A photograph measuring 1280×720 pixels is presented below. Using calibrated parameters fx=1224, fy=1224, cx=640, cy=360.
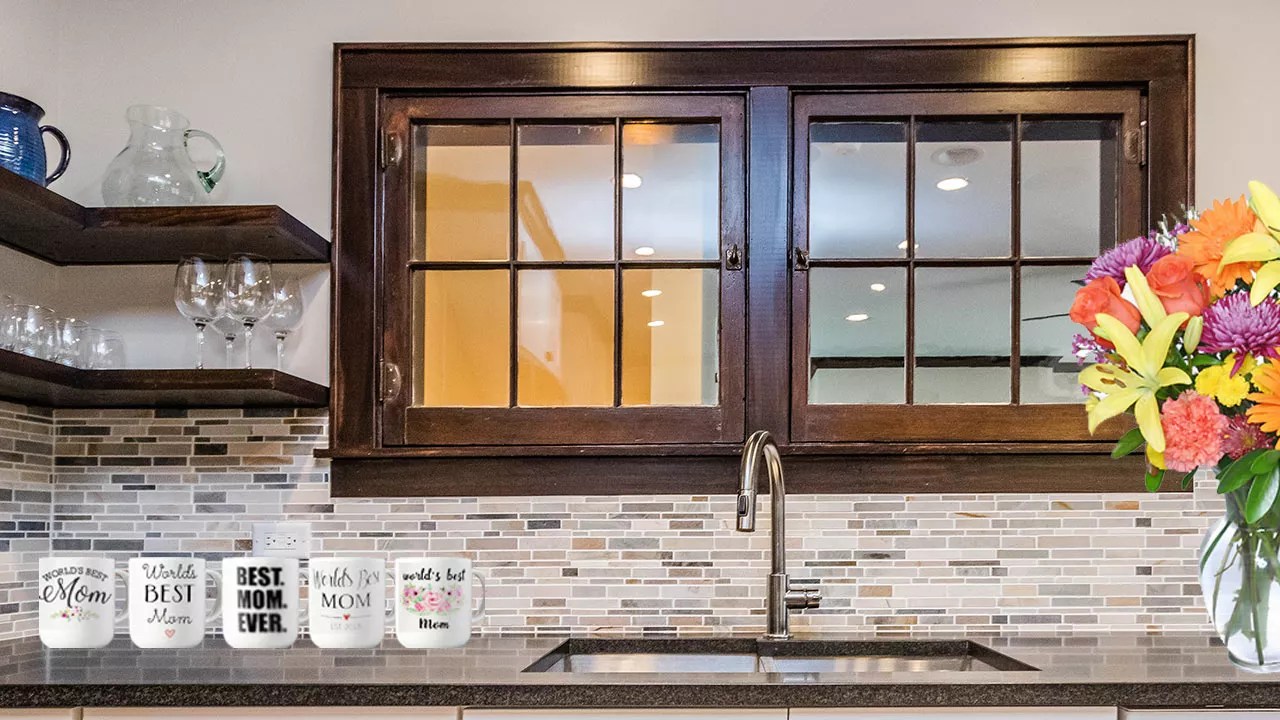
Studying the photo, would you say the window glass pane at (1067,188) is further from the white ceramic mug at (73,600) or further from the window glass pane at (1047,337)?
the white ceramic mug at (73,600)

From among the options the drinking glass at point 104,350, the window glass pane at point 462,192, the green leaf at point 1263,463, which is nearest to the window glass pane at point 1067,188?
the window glass pane at point 462,192

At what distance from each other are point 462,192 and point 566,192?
0.69 ft

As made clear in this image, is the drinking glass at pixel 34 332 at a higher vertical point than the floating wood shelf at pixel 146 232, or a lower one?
lower

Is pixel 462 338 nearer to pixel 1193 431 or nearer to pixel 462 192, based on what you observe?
pixel 462 192

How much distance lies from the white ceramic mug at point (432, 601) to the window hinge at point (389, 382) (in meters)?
0.51

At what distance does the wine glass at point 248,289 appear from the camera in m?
2.28

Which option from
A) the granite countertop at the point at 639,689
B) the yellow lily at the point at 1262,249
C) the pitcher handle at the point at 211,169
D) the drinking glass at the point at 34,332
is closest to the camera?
the yellow lily at the point at 1262,249

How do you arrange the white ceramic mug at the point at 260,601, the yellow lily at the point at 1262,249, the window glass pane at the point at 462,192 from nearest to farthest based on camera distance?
the yellow lily at the point at 1262,249 → the white ceramic mug at the point at 260,601 → the window glass pane at the point at 462,192

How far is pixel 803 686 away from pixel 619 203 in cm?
109

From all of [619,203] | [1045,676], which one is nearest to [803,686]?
[1045,676]

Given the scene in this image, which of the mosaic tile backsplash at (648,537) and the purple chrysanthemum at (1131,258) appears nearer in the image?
the purple chrysanthemum at (1131,258)

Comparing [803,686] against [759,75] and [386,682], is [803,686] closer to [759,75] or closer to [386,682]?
[386,682]

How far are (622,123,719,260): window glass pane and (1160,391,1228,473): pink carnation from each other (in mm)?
1325

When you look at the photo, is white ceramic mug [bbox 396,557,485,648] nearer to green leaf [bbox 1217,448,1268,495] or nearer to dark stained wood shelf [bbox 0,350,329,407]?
dark stained wood shelf [bbox 0,350,329,407]
